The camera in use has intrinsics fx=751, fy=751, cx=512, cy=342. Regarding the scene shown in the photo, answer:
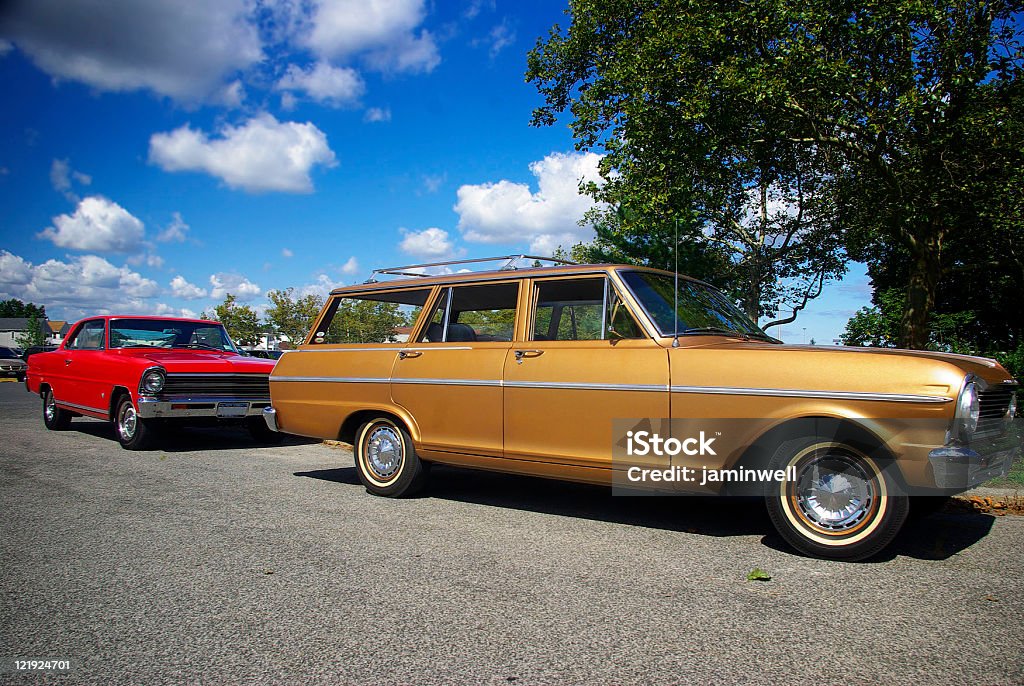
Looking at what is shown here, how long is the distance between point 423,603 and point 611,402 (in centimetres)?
206

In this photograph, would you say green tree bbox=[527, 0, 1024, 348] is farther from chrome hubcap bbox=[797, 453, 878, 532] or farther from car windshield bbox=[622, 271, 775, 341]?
chrome hubcap bbox=[797, 453, 878, 532]

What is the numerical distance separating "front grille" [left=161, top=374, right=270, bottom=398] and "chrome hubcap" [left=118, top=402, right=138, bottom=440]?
70cm

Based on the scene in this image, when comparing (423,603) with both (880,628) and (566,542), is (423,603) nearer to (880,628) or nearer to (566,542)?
(566,542)

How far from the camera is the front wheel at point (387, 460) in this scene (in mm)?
6559

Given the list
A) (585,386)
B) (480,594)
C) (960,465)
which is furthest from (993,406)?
(480,594)

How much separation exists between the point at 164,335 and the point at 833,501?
31.5 ft

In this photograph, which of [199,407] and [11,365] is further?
[11,365]

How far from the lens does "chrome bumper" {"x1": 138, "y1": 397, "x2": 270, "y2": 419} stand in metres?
9.38

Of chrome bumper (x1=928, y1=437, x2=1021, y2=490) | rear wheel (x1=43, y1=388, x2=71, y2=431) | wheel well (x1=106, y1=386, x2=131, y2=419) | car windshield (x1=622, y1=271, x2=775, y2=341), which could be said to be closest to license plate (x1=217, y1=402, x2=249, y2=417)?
wheel well (x1=106, y1=386, x2=131, y2=419)

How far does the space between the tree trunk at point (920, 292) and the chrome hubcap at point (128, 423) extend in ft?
42.0

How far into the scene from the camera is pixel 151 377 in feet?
31.3

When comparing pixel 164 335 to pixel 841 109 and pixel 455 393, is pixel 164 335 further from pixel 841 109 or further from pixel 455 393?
pixel 841 109

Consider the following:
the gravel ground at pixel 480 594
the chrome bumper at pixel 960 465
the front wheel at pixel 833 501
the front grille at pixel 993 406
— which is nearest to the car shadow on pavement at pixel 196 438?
the gravel ground at pixel 480 594

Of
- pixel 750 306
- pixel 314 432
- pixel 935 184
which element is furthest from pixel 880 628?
pixel 750 306
